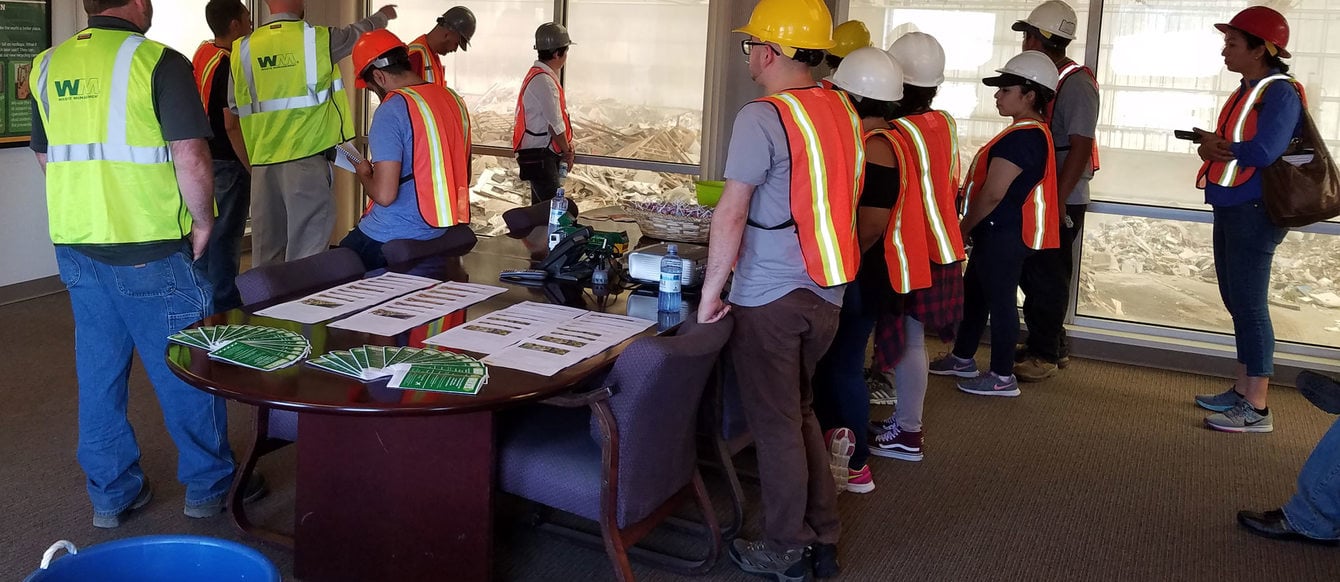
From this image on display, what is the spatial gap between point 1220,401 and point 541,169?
3.71 m

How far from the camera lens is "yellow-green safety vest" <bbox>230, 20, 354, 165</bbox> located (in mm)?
4828

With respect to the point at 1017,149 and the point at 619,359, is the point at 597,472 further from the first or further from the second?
the point at 1017,149

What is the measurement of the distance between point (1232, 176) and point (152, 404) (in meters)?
4.32

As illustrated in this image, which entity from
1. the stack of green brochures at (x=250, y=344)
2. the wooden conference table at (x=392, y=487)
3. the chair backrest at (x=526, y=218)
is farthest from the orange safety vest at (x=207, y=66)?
the stack of green brochures at (x=250, y=344)

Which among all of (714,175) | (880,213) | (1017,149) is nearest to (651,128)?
(714,175)

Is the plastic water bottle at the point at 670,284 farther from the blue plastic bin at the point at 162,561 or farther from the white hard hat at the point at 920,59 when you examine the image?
the blue plastic bin at the point at 162,561

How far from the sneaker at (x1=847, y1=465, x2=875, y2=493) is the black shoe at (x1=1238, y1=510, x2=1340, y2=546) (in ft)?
3.92

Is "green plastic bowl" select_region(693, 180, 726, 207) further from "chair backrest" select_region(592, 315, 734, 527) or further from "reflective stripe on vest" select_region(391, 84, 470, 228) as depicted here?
"chair backrest" select_region(592, 315, 734, 527)

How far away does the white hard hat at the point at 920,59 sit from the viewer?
139 inches

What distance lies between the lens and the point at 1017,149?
14.2 ft

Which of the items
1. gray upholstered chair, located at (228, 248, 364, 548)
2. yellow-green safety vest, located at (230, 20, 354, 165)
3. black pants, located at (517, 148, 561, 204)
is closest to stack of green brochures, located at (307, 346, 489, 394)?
gray upholstered chair, located at (228, 248, 364, 548)

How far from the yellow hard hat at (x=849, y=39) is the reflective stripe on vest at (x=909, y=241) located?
1.10 metres

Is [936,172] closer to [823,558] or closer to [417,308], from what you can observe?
[823,558]

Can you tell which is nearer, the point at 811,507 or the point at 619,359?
A: the point at 619,359
